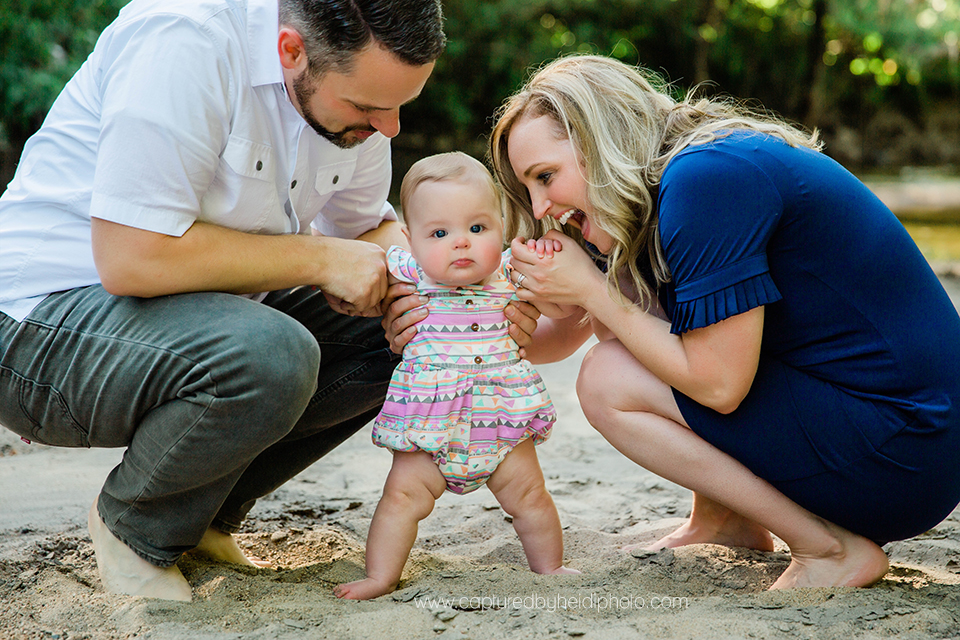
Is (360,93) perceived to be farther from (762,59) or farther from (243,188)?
(762,59)

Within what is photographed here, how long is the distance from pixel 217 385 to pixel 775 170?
124 cm

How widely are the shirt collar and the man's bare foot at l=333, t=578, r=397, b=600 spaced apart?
3.74 feet

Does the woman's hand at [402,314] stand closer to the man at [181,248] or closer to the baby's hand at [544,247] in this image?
the man at [181,248]

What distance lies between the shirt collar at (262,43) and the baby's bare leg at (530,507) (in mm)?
1042

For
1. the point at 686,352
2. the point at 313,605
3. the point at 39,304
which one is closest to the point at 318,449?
the point at 313,605

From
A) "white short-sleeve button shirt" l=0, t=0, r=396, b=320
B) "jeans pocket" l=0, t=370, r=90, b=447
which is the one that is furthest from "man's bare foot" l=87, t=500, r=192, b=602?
"white short-sleeve button shirt" l=0, t=0, r=396, b=320

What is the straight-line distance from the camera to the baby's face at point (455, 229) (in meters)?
2.08

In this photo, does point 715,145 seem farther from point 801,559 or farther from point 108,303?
point 108,303

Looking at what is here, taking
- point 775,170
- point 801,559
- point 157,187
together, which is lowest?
point 801,559

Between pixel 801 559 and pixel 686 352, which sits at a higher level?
pixel 686 352

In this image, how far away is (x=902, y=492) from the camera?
1.90 meters

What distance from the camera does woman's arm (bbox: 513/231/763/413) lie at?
72.8 inches

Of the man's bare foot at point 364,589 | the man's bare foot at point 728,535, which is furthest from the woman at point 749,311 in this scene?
the man's bare foot at point 364,589

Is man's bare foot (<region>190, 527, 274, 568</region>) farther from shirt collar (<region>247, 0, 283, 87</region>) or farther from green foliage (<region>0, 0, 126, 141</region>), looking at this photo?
green foliage (<region>0, 0, 126, 141</region>)
